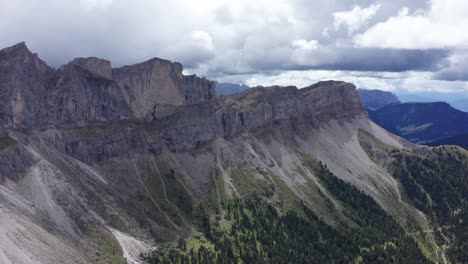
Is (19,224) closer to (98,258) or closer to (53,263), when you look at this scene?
(53,263)

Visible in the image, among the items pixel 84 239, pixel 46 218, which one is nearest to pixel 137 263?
pixel 84 239

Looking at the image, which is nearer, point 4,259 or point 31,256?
point 4,259

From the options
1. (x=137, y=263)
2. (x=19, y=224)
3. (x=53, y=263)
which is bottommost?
(x=137, y=263)

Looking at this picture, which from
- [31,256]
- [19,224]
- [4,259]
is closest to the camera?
[4,259]

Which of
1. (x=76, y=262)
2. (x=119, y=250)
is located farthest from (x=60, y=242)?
(x=119, y=250)

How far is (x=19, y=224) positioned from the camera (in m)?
177

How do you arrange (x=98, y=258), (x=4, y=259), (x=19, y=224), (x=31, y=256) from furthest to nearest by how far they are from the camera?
(x=98, y=258)
(x=19, y=224)
(x=31, y=256)
(x=4, y=259)

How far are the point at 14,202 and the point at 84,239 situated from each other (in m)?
36.1

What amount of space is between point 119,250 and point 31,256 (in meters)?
44.9

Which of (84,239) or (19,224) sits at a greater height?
(19,224)

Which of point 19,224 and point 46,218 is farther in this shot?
point 46,218

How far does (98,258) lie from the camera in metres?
189

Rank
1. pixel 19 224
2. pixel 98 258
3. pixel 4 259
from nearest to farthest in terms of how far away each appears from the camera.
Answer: pixel 4 259
pixel 19 224
pixel 98 258

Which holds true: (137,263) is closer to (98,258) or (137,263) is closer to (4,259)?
(98,258)
